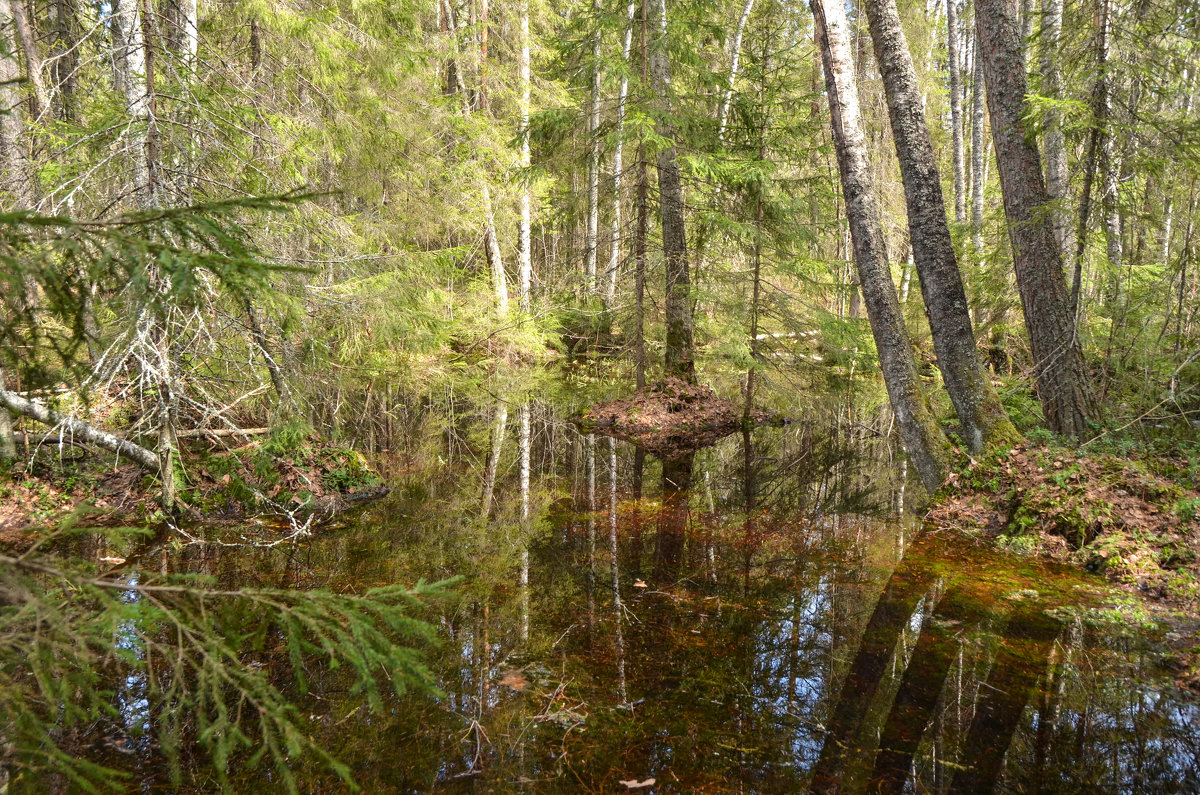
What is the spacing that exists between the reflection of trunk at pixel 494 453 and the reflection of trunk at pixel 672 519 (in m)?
1.89

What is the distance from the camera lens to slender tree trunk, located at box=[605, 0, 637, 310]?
10617mm

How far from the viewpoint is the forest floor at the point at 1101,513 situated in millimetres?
4910

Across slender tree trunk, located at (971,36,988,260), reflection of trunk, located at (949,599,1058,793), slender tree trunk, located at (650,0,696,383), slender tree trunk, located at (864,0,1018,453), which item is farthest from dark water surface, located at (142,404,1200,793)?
slender tree trunk, located at (971,36,988,260)

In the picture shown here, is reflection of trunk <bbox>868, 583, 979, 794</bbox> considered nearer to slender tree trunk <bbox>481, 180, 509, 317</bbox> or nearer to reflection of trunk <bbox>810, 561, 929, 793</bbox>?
reflection of trunk <bbox>810, 561, 929, 793</bbox>

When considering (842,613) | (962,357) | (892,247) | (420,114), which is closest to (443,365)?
(420,114)

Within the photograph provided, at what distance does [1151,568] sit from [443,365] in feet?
49.5

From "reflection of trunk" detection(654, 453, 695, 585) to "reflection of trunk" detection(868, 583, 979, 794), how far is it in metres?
1.85

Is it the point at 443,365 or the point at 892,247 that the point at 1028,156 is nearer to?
the point at 892,247

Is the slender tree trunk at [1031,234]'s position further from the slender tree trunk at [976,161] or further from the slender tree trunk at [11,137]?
the slender tree trunk at [976,161]

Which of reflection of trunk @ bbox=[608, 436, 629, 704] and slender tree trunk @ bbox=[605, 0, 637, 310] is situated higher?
slender tree trunk @ bbox=[605, 0, 637, 310]

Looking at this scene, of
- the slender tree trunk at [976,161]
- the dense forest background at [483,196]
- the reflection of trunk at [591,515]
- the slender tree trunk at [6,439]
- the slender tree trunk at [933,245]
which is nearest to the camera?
the reflection of trunk at [591,515]

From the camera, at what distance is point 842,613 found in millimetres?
4625

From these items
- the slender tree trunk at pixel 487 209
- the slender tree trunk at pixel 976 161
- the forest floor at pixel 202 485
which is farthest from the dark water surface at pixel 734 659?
the slender tree trunk at pixel 487 209

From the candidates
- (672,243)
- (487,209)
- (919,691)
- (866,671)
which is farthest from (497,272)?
(919,691)
